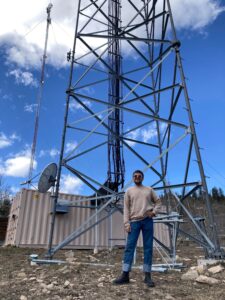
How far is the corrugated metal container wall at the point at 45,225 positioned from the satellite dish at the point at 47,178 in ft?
8.09

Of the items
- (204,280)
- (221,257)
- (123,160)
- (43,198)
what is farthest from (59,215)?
(204,280)

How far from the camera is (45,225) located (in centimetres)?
1163

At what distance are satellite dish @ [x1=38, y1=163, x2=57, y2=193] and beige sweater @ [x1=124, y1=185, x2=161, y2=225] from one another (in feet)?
17.2

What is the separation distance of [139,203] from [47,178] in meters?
5.50

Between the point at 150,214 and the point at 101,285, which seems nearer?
the point at 101,285

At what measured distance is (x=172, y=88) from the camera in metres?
7.65

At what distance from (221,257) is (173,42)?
5.14 metres

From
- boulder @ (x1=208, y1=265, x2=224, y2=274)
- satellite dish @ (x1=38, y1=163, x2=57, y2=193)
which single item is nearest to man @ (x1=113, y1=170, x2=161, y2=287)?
boulder @ (x1=208, y1=265, x2=224, y2=274)

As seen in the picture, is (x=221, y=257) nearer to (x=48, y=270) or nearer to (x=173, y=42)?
(x=48, y=270)

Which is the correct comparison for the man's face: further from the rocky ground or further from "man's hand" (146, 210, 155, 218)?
the rocky ground

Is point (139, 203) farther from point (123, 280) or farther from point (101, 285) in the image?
point (101, 285)

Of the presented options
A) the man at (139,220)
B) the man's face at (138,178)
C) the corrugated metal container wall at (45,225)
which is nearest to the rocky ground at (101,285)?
the man at (139,220)

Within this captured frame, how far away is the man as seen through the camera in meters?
4.30

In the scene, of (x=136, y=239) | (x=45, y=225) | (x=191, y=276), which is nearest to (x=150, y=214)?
(x=136, y=239)
